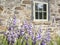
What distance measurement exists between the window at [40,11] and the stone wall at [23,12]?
6.2 inches

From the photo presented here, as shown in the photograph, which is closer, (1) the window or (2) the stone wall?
(2) the stone wall

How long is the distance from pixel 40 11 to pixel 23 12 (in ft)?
2.47

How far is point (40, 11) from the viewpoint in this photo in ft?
19.1

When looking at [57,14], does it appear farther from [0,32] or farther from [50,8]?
[0,32]

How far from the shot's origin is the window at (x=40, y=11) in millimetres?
5715

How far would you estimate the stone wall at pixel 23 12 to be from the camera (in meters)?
5.01

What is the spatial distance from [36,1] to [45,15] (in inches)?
21.9

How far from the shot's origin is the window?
571 centimetres

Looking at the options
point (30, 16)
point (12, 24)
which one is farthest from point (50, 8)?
point (12, 24)

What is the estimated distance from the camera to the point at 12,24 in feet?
8.08

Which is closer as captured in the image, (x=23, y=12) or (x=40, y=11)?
(x=23, y=12)

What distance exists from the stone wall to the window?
16cm

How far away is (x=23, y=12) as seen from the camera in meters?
5.30

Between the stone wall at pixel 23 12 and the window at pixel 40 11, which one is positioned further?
the window at pixel 40 11
